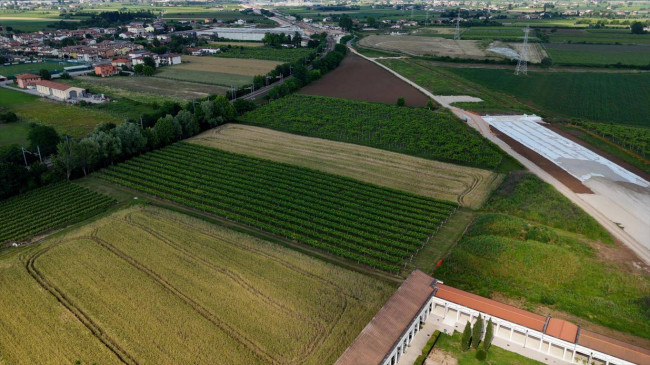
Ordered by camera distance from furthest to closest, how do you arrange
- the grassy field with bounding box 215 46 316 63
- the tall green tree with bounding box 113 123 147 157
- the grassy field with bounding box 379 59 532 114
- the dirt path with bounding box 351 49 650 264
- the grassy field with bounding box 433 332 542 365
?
the grassy field with bounding box 215 46 316 63 → the grassy field with bounding box 379 59 532 114 → the tall green tree with bounding box 113 123 147 157 → the dirt path with bounding box 351 49 650 264 → the grassy field with bounding box 433 332 542 365

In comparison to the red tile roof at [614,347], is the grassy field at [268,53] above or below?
above

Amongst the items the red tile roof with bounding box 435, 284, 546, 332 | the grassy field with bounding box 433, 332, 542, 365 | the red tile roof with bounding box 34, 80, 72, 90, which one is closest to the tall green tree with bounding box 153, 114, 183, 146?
the red tile roof with bounding box 34, 80, 72, 90

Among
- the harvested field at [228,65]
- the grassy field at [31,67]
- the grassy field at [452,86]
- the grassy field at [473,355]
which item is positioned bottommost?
the grassy field at [473,355]

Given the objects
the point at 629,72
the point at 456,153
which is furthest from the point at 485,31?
the point at 456,153

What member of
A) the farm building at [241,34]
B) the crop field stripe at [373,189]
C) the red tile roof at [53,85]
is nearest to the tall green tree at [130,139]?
the crop field stripe at [373,189]

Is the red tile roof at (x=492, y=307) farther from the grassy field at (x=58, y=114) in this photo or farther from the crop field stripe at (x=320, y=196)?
the grassy field at (x=58, y=114)

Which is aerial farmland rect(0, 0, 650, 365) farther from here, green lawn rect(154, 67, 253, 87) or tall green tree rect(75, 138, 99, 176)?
green lawn rect(154, 67, 253, 87)

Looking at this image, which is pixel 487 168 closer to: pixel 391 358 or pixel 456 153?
pixel 456 153
